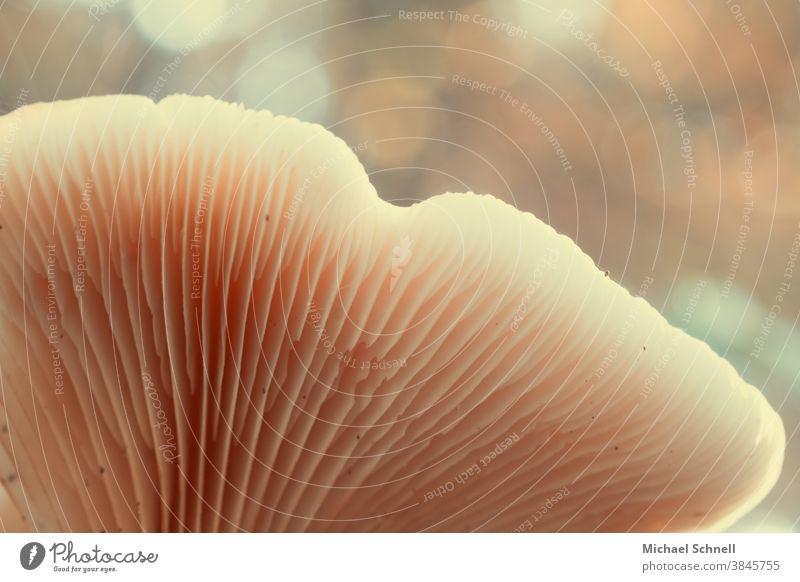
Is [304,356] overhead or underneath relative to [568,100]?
underneath

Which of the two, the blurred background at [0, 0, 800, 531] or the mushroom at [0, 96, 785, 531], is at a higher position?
the blurred background at [0, 0, 800, 531]

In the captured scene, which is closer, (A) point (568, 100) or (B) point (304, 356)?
(B) point (304, 356)

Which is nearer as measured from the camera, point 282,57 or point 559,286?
point 559,286

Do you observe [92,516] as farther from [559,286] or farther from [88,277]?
[559,286]

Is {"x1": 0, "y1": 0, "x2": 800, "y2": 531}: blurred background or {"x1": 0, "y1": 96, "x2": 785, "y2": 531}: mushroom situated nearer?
{"x1": 0, "y1": 96, "x2": 785, "y2": 531}: mushroom
